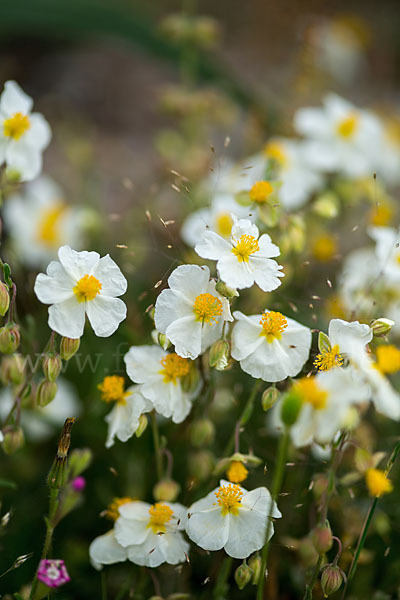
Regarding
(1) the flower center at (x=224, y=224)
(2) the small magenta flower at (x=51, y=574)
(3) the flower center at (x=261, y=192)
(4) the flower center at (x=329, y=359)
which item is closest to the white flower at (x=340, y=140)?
(1) the flower center at (x=224, y=224)

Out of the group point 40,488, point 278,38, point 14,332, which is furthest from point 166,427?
point 278,38

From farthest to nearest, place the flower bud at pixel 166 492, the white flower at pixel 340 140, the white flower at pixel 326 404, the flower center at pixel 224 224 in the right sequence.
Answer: the white flower at pixel 340 140 < the flower center at pixel 224 224 < the flower bud at pixel 166 492 < the white flower at pixel 326 404

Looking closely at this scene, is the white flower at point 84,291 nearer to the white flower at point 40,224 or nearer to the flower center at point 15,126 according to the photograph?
the flower center at point 15,126

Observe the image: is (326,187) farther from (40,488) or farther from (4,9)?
(4,9)

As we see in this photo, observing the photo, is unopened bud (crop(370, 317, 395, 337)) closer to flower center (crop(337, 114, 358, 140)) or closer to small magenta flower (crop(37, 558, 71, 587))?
small magenta flower (crop(37, 558, 71, 587))

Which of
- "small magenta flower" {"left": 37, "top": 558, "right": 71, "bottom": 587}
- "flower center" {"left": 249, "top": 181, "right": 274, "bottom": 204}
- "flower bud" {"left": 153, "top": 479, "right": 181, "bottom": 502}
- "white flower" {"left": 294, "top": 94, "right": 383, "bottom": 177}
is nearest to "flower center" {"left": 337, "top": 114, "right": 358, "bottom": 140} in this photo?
"white flower" {"left": 294, "top": 94, "right": 383, "bottom": 177}

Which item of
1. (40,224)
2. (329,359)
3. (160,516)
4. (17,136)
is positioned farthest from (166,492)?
(40,224)
